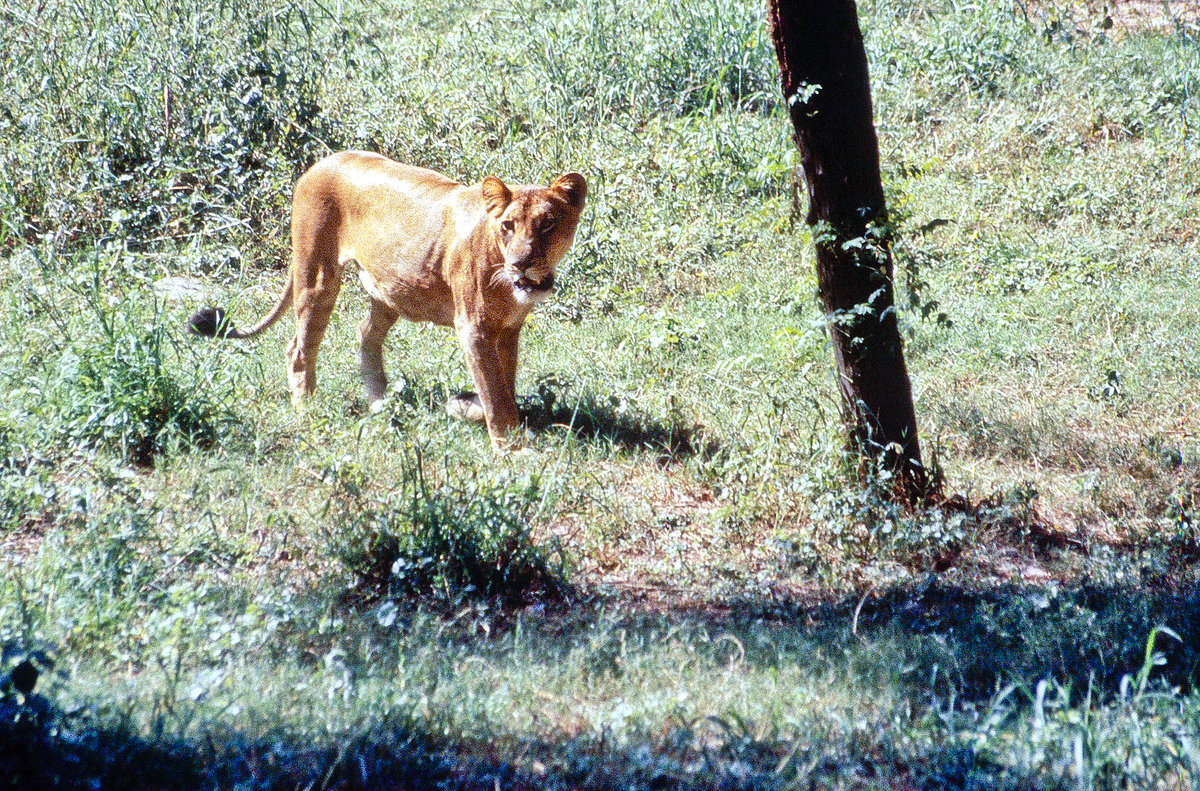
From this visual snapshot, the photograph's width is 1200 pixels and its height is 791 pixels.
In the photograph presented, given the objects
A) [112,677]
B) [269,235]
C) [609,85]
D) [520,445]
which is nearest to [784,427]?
[520,445]

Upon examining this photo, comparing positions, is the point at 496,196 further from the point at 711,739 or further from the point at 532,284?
the point at 711,739

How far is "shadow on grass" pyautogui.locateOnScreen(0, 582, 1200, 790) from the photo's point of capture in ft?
9.37

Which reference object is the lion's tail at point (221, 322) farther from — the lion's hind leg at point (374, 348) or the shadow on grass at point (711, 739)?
the shadow on grass at point (711, 739)

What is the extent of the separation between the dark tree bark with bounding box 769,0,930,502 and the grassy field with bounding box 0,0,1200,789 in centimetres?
18

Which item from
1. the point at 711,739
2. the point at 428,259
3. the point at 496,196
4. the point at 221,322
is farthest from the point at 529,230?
the point at 711,739

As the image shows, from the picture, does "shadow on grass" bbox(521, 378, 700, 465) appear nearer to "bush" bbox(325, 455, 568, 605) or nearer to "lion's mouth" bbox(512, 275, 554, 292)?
"lion's mouth" bbox(512, 275, 554, 292)

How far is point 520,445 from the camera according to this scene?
19.4 ft

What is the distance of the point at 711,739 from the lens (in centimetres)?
321

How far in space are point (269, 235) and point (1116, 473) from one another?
6.09 m

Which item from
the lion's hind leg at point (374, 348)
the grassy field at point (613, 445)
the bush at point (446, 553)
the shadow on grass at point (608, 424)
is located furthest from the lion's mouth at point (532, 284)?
the bush at point (446, 553)

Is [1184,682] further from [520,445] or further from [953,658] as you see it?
[520,445]

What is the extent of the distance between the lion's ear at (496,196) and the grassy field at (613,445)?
1.10 m

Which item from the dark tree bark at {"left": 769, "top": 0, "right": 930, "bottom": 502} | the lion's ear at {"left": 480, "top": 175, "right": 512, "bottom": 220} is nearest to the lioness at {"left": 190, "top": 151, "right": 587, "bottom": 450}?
the lion's ear at {"left": 480, "top": 175, "right": 512, "bottom": 220}

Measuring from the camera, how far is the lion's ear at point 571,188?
5836 millimetres
